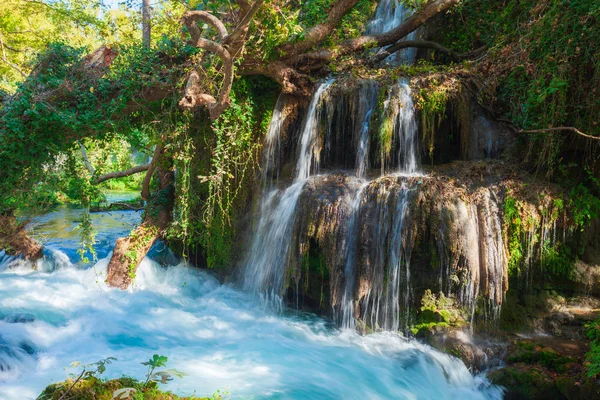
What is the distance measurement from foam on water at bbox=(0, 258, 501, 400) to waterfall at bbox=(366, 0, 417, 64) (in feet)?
22.3

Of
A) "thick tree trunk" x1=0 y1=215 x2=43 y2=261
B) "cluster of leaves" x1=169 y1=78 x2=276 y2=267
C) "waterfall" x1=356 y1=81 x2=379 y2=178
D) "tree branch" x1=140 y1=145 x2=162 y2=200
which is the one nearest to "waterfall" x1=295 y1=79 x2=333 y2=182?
"waterfall" x1=356 y1=81 x2=379 y2=178

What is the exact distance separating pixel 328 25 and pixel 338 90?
5.80 feet

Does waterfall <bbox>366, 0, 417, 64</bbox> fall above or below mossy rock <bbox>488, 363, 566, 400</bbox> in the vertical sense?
above

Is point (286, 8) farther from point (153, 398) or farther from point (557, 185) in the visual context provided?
point (153, 398)

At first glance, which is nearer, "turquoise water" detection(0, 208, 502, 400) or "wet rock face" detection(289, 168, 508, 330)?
"turquoise water" detection(0, 208, 502, 400)

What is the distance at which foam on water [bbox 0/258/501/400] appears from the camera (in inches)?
203

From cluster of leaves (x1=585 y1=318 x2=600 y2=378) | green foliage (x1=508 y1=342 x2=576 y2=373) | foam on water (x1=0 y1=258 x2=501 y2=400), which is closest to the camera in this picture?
cluster of leaves (x1=585 y1=318 x2=600 y2=378)

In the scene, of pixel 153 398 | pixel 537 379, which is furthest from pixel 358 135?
pixel 153 398

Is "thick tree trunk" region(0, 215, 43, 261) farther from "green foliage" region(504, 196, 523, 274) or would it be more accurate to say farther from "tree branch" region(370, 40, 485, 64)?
"green foliage" region(504, 196, 523, 274)

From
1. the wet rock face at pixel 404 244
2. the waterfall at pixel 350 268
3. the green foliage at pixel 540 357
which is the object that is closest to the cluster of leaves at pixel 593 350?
the green foliage at pixel 540 357

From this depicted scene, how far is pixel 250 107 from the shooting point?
27.7ft

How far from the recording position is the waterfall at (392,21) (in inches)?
419

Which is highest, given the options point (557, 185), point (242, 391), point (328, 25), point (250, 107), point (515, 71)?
point (328, 25)

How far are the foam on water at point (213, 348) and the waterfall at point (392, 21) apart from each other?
680 centimetres
